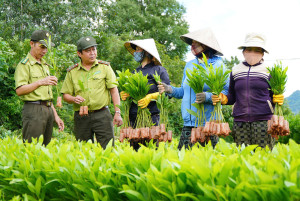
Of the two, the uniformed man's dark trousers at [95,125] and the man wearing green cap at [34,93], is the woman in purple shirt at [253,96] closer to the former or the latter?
the uniformed man's dark trousers at [95,125]

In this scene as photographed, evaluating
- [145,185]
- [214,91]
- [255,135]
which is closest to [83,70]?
[214,91]

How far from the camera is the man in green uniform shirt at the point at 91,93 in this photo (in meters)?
4.81

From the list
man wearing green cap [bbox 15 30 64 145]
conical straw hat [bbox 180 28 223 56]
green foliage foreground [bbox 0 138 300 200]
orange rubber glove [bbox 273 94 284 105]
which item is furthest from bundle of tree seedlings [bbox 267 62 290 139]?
man wearing green cap [bbox 15 30 64 145]

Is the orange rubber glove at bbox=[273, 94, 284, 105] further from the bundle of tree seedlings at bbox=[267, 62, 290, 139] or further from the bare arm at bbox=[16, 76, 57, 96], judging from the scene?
the bare arm at bbox=[16, 76, 57, 96]

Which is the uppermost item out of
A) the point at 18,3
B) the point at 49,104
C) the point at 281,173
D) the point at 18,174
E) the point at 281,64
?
the point at 18,3

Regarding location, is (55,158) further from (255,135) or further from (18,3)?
(18,3)

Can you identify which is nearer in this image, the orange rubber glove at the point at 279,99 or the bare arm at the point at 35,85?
the orange rubber glove at the point at 279,99

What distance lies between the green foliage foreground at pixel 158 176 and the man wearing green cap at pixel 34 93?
1578 millimetres

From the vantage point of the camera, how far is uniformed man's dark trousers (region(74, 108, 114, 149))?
484 cm

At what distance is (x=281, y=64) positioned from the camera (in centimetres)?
370

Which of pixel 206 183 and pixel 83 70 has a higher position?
pixel 83 70

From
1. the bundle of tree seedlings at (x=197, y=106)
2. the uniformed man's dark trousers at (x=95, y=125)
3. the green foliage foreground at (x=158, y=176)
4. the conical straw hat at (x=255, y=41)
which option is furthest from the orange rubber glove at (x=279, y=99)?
the uniformed man's dark trousers at (x=95, y=125)

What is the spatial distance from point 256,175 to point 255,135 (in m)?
2.16

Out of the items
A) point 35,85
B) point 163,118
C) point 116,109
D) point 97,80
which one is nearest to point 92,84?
point 97,80
